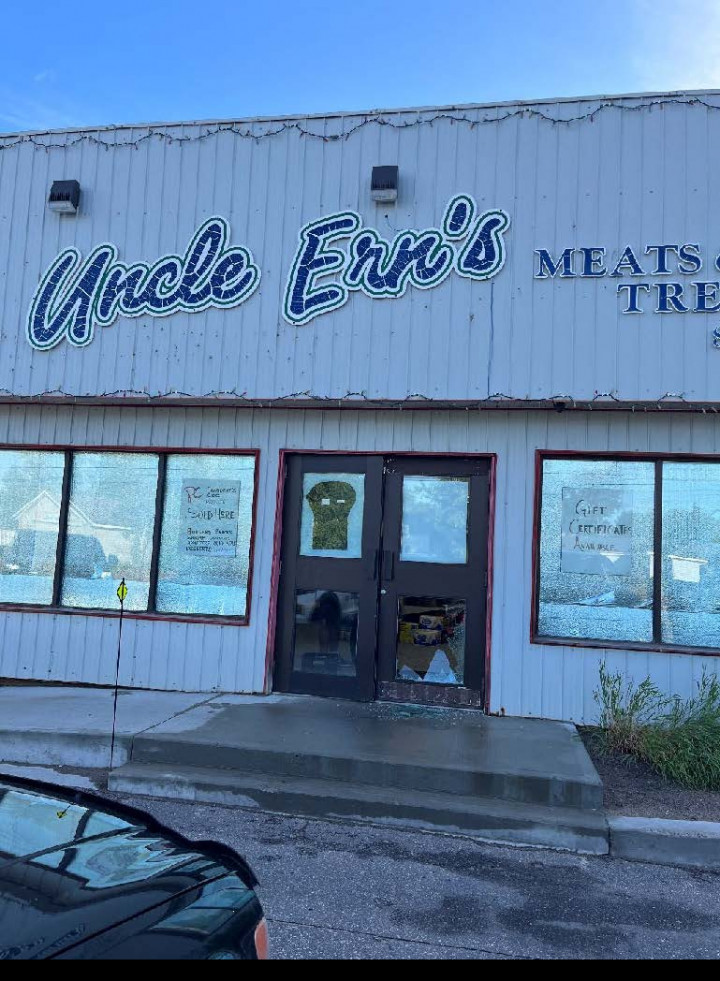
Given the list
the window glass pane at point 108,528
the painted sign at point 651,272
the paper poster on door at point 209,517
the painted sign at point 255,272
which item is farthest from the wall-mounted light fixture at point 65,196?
the painted sign at point 651,272

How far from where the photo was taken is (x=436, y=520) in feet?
26.6

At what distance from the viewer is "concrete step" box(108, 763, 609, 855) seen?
535 centimetres

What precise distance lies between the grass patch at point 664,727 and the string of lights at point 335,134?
523cm

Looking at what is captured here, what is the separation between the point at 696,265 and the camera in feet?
24.4

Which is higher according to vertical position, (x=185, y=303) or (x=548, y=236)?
(x=548, y=236)

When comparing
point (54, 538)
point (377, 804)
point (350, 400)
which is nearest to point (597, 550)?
point (350, 400)

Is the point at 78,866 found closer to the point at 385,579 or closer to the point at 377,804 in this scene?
the point at 377,804

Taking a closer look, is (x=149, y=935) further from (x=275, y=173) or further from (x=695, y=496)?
(x=275, y=173)

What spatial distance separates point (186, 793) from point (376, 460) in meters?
3.67

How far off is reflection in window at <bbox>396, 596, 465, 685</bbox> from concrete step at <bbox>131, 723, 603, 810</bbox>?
1316 mm

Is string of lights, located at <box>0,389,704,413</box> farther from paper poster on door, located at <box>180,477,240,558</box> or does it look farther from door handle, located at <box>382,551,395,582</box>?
door handle, located at <box>382,551,395,582</box>

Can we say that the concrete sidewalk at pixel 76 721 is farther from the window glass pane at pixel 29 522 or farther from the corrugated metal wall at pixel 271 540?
the window glass pane at pixel 29 522

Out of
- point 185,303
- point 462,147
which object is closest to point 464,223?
point 462,147

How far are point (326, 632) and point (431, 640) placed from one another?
106cm
